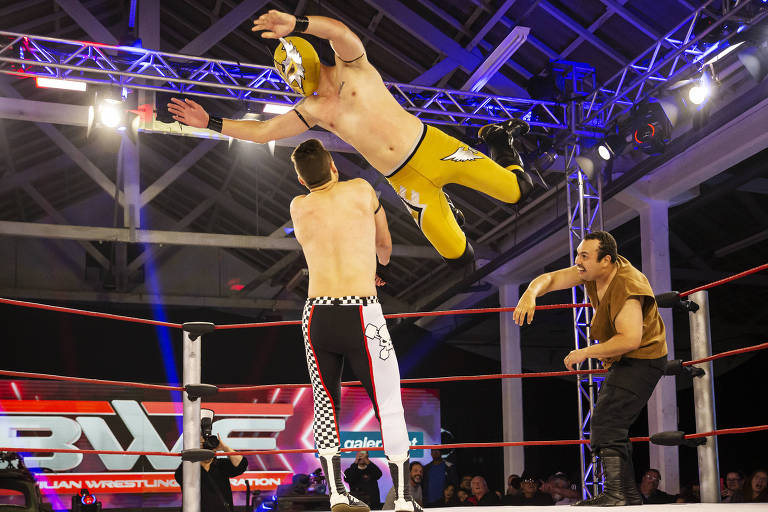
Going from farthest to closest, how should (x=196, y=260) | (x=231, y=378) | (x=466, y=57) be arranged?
(x=196, y=260) → (x=231, y=378) → (x=466, y=57)

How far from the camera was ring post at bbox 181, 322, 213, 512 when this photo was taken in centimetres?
301

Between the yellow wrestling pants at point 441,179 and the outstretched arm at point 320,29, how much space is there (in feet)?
1.31

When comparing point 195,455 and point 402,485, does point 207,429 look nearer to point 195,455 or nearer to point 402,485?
point 195,455

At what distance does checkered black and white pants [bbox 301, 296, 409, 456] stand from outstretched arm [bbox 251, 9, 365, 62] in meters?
0.84

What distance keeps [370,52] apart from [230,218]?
16.7 ft

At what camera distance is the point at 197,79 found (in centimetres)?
707

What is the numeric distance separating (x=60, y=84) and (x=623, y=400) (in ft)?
19.0

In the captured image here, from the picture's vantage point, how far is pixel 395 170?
300 cm

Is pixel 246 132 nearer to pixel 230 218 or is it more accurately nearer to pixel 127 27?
pixel 127 27

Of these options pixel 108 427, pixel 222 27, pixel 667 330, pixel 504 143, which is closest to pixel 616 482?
pixel 504 143

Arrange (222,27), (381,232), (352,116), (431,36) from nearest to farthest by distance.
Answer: (381,232), (352,116), (431,36), (222,27)

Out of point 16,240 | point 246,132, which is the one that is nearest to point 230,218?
point 16,240

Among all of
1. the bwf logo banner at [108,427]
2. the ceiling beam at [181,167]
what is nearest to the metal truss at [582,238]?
the ceiling beam at [181,167]

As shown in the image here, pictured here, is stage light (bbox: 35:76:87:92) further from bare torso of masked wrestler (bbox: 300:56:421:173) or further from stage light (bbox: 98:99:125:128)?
bare torso of masked wrestler (bbox: 300:56:421:173)
